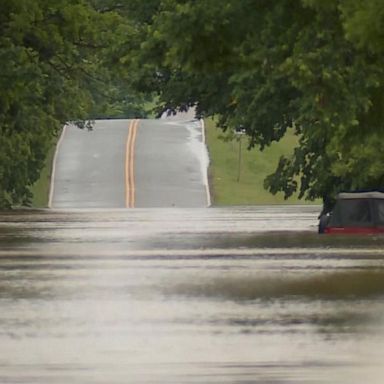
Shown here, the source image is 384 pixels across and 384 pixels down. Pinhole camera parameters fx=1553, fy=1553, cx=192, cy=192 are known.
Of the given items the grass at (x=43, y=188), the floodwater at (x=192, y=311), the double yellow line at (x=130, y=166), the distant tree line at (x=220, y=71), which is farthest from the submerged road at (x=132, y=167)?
the floodwater at (x=192, y=311)

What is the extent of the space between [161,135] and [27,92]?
1598 inches

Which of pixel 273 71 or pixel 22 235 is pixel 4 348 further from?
pixel 22 235

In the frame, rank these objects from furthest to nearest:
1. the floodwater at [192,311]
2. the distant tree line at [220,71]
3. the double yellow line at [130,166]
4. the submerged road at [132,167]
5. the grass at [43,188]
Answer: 1. the grass at [43,188]
2. the double yellow line at [130,166]
3. the submerged road at [132,167]
4. the distant tree line at [220,71]
5. the floodwater at [192,311]

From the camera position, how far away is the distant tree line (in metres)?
23.7

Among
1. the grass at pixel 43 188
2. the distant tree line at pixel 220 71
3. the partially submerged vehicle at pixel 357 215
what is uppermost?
the distant tree line at pixel 220 71

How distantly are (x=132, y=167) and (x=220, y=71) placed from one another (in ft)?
144

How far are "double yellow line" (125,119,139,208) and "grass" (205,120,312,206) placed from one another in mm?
3354

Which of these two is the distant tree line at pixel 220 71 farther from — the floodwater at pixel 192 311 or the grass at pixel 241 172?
the grass at pixel 241 172

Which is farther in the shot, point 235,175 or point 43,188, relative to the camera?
point 235,175

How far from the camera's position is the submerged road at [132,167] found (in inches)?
2451

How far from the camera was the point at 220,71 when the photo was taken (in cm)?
2602

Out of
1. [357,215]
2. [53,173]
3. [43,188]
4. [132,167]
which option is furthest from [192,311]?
[132,167]

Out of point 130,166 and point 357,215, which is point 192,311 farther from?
point 130,166

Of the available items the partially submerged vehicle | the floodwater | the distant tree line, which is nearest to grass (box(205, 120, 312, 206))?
the distant tree line
